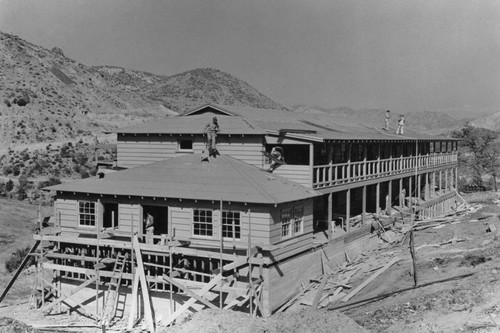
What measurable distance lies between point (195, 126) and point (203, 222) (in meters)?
8.08

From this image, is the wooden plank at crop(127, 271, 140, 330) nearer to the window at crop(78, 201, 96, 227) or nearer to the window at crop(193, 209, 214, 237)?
the window at crop(193, 209, 214, 237)

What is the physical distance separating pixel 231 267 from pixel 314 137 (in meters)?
8.01

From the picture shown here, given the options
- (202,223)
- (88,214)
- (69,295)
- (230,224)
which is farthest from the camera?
(88,214)

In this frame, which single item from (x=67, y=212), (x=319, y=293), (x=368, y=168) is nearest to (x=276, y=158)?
(x=319, y=293)

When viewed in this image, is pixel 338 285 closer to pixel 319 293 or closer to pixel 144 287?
pixel 319 293

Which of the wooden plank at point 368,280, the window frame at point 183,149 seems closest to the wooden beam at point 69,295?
the window frame at point 183,149

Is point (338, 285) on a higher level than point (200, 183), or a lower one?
lower

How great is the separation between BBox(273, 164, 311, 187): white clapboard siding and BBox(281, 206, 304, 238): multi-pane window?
1.86 meters

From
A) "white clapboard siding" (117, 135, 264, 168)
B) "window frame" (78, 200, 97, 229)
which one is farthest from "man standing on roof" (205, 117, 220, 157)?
"window frame" (78, 200, 97, 229)

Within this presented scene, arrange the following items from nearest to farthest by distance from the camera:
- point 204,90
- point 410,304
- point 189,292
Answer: point 410,304 < point 189,292 < point 204,90

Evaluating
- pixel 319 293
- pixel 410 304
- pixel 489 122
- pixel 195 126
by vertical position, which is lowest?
pixel 319 293

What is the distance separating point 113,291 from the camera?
2556 centimetres

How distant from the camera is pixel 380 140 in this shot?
113 feet

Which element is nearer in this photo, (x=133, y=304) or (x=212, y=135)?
(x=133, y=304)
